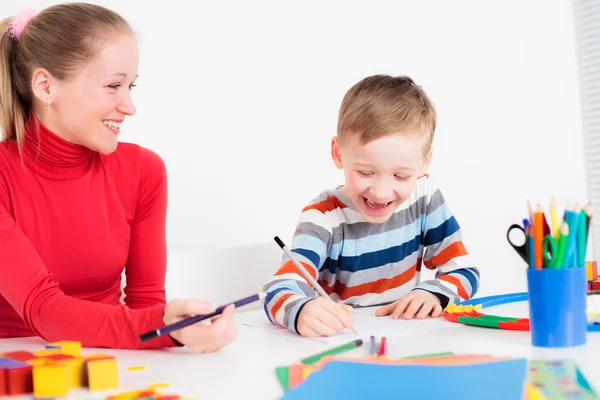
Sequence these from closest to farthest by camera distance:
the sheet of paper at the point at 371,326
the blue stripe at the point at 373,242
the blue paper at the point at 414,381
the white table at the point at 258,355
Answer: the blue paper at the point at 414,381
the white table at the point at 258,355
the sheet of paper at the point at 371,326
the blue stripe at the point at 373,242

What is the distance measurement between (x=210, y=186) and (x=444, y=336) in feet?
4.37

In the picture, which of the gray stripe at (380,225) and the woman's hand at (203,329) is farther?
the gray stripe at (380,225)

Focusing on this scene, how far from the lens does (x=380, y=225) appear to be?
5.05 feet

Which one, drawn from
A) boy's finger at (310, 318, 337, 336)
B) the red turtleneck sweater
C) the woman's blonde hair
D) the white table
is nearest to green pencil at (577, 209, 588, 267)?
the white table

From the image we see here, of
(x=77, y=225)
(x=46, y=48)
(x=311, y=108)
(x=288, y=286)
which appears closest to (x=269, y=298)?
(x=288, y=286)

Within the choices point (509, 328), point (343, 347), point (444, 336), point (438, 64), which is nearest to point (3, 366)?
point (343, 347)

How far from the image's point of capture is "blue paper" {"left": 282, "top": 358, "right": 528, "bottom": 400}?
0.71m

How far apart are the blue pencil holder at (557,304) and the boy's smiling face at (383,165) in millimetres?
447

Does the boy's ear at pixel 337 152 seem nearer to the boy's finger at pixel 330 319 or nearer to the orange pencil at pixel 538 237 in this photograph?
the boy's finger at pixel 330 319

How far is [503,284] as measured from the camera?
3.02 meters

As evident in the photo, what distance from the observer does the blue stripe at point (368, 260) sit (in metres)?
1.53

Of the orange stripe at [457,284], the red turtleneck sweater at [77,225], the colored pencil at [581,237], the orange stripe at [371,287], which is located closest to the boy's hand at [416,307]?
the orange stripe at [457,284]

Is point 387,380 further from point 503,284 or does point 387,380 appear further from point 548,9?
point 548,9

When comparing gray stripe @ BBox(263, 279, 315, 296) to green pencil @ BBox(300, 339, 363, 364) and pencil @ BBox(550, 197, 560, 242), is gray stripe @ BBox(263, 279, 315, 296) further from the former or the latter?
pencil @ BBox(550, 197, 560, 242)
